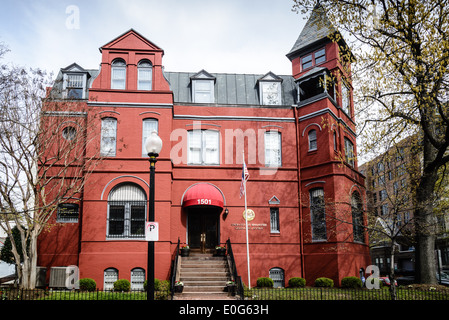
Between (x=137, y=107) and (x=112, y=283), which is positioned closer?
(x=112, y=283)

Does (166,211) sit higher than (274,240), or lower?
higher

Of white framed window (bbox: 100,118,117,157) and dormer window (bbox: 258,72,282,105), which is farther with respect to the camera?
dormer window (bbox: 258,72,282,105)

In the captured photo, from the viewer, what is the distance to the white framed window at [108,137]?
22.4 meters

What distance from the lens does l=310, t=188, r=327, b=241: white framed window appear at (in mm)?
22812

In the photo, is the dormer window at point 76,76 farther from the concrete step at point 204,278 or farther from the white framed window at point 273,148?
the concrete step at point 204,278

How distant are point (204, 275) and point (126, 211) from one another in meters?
5.37

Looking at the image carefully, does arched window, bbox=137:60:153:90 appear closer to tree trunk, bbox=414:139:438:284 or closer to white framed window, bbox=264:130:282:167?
white framed window, bbox=264:130:282:167

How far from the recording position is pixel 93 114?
22.3m

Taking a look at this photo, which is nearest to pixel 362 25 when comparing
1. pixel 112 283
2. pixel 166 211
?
pixel 166 211

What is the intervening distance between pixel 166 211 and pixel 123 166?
10.7ft

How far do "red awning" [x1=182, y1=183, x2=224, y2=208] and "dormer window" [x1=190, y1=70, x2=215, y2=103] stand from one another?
213 inches

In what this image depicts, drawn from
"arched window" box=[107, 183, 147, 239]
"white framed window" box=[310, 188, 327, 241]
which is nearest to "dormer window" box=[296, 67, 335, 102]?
"white framed window" box=[310, 188, 327, 241]
